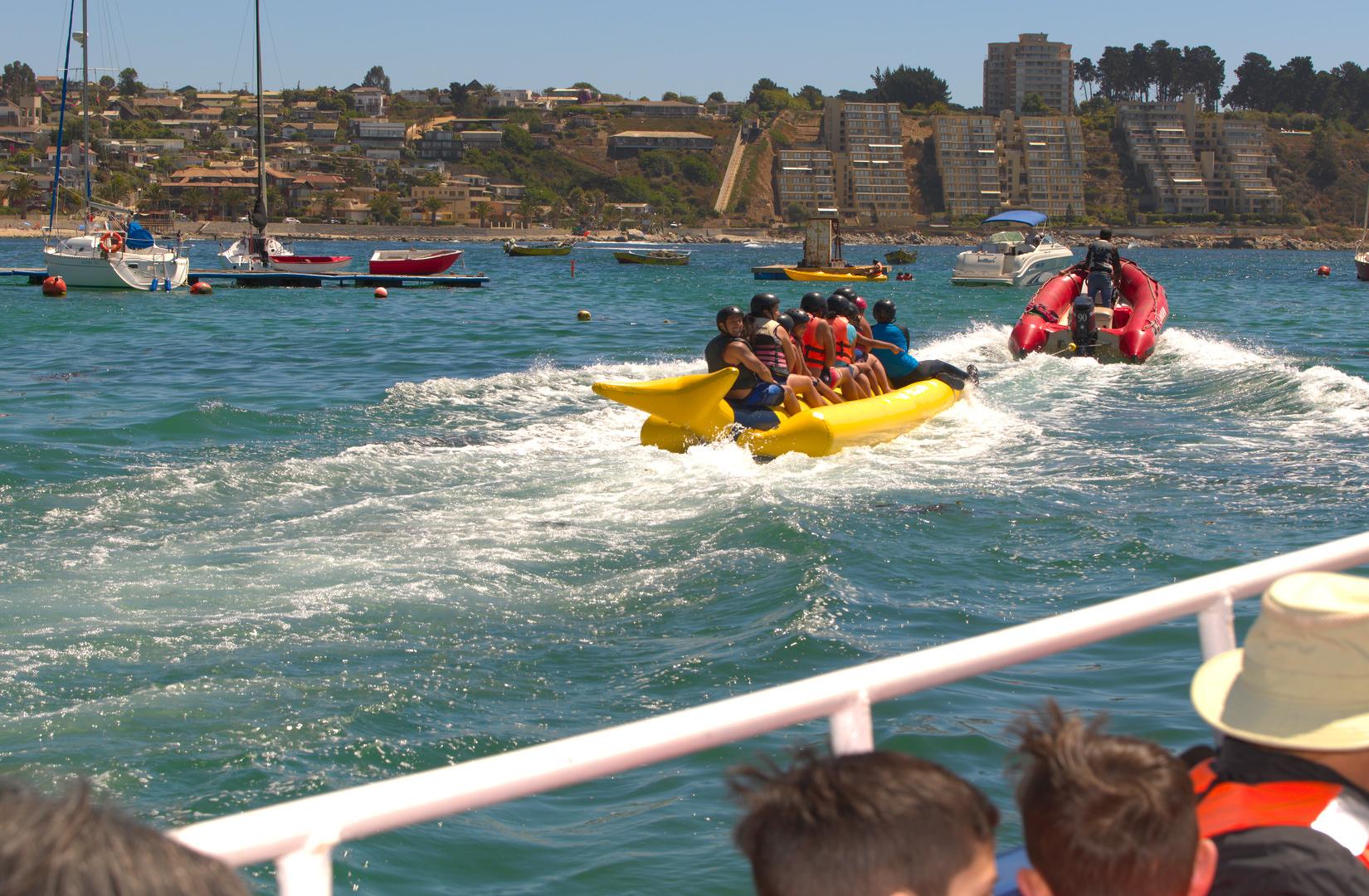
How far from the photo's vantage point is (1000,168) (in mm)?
142125

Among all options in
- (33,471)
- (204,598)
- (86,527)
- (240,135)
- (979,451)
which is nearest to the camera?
(204,598)

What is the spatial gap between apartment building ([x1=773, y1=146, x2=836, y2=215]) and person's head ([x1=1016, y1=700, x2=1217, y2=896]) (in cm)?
14156

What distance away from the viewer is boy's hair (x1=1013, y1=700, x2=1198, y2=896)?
1.45 metres

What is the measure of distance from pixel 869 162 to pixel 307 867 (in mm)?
145348

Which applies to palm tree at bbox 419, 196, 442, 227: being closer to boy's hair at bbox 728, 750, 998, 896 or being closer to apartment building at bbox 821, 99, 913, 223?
apartment building at bbox 821, 99, 913, 223

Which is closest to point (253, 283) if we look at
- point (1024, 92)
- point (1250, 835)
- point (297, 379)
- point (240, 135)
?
point (297, 379)

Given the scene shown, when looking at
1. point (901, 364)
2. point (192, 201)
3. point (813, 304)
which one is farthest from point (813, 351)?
point (192, 201)

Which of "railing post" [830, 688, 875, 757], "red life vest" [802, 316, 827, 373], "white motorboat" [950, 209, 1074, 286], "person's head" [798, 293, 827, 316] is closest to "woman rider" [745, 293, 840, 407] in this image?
"red life vest" [802, 316, 827, 373]

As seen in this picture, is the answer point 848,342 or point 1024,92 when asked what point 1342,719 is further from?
point 1024,92

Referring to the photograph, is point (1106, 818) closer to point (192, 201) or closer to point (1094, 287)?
point (1094, 287)

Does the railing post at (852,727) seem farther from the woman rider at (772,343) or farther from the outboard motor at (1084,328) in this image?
the outboard motor at (1084,328)

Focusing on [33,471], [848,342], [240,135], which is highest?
[240,135]

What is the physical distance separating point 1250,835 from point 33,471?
9694 millimetres

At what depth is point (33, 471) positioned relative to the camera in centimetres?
970
